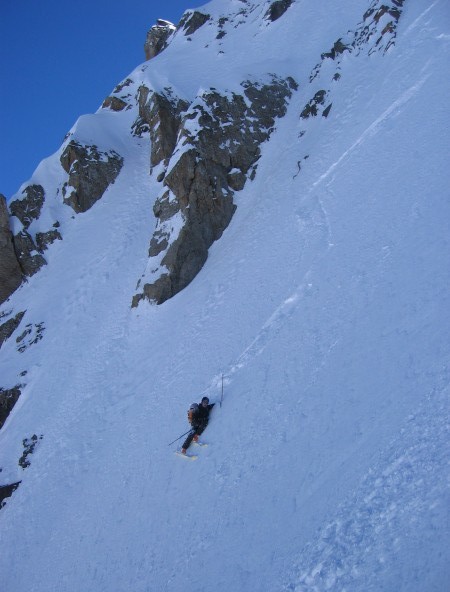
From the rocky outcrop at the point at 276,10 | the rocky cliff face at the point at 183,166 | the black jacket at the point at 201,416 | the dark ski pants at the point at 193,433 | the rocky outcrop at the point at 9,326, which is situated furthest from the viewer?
the rocky outcrop at the point at 276,10

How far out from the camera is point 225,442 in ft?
35.3

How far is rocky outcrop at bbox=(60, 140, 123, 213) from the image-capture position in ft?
104

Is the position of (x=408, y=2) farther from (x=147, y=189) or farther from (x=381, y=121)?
(x=147, y=189)

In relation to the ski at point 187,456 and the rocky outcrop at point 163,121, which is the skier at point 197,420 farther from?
the rocky outcrop at point 163,121

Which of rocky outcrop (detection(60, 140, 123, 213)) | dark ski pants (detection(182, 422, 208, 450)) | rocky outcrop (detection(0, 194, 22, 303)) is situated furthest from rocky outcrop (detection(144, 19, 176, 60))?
dark ski pants (detection(182, 422, 208, 450))

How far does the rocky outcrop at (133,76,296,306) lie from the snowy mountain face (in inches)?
5.6

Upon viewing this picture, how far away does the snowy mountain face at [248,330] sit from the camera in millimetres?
7559

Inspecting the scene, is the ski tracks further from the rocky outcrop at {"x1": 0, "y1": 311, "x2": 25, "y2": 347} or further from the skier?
the rocky outcrop at {"x1": 0, "y1": 311, "x2": 25, "y2": 347}

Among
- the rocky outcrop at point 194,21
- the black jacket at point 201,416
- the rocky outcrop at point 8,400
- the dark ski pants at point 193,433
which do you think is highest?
the rocky outcrop at point 194,21

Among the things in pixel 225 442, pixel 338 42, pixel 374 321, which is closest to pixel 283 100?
pixel 338 42

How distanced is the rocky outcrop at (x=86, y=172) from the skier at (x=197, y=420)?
24.0 m

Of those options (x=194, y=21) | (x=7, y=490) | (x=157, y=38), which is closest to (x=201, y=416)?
(x=7, y=490)

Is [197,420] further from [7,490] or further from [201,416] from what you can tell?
[7,490]

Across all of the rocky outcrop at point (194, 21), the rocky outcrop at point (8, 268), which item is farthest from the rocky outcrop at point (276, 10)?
the rocky outcrop at point (8, 268)
